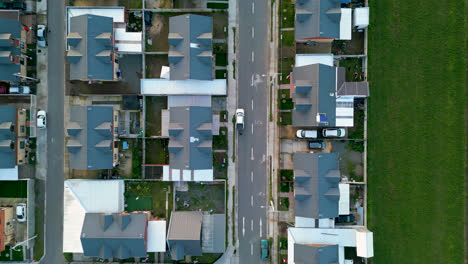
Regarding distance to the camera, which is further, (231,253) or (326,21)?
(231,253)

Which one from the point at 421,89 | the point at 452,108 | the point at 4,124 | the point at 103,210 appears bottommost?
the point at 103,210

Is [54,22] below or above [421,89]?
above

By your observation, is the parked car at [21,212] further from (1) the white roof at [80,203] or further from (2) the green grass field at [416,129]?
(2) the green grass field at [416,129]

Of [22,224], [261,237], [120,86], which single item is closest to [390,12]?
[261,237]

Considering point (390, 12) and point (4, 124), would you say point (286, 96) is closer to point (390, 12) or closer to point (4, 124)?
point (390, 12)

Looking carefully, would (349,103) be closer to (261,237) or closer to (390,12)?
(390,12)
